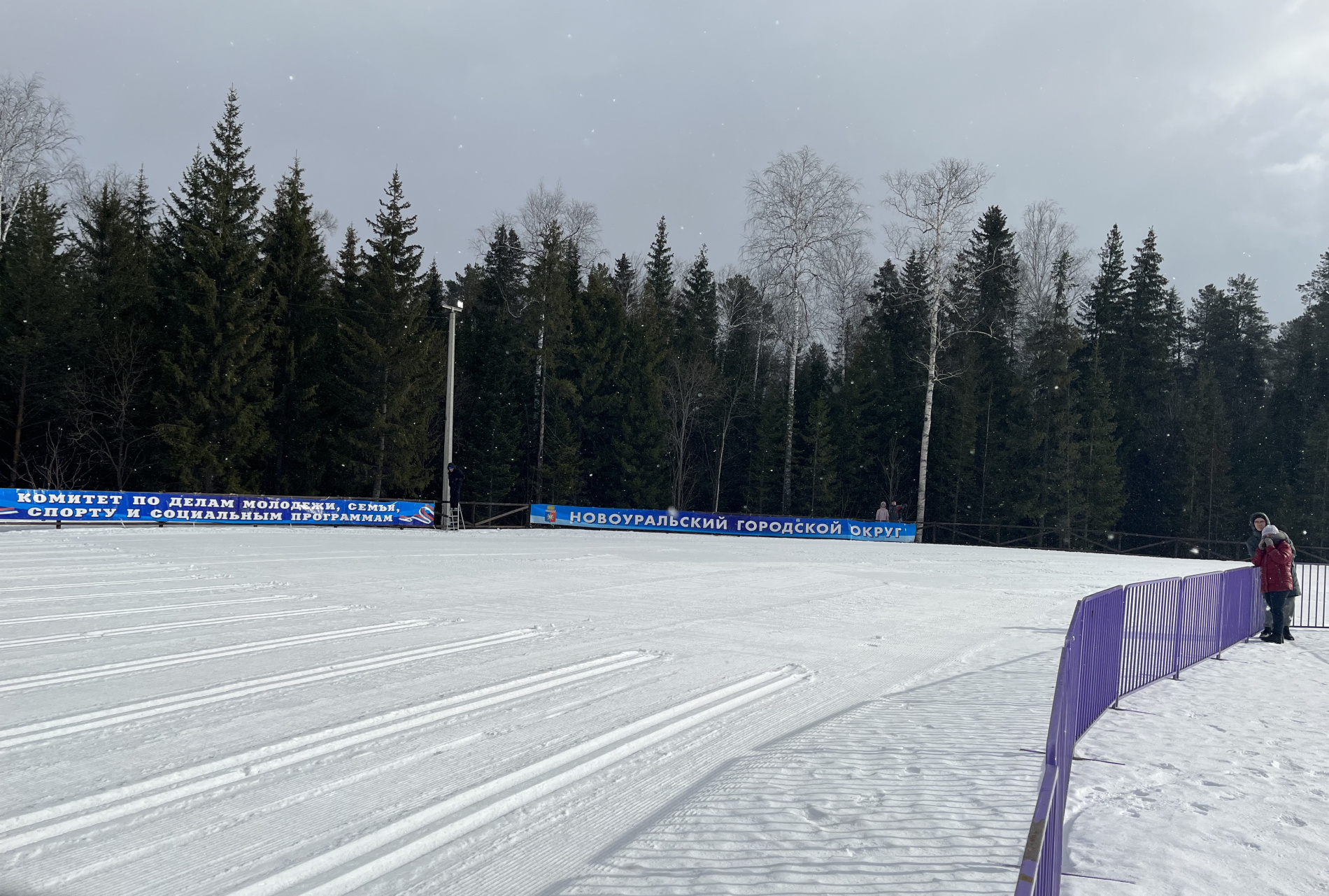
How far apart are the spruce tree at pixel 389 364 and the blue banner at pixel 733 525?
10903 mm

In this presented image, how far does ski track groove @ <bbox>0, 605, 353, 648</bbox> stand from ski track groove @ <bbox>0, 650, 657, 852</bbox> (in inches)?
173

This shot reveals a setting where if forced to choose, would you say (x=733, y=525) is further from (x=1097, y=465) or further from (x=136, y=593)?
(x=1097, y=465)

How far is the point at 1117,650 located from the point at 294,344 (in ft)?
145

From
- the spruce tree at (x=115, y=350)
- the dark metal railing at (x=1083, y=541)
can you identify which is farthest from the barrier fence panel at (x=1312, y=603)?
the spruce tree at (x=115, y=350)

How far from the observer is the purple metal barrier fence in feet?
11.8

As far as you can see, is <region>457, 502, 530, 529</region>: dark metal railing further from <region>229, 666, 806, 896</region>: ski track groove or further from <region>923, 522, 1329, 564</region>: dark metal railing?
<region>229, 666, 806, 896</region>: ski track groove

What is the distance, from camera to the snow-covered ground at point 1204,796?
4668 mm

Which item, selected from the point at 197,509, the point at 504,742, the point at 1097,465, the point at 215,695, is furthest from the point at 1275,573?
the point at 1097,465

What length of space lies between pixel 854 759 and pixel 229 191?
144ft

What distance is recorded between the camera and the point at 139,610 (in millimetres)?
11203

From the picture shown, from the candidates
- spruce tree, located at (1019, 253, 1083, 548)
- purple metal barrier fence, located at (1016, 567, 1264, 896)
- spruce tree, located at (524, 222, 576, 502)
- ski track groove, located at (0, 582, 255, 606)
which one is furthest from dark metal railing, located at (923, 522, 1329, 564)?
ski track groove, located at (0, 582, 255, 606)

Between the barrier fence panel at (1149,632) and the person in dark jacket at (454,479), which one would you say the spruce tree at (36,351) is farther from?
the barrier fence panel at (1149,632)

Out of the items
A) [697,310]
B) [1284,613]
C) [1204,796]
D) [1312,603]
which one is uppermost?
[697,310]

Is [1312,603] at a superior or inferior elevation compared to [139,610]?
inferior
